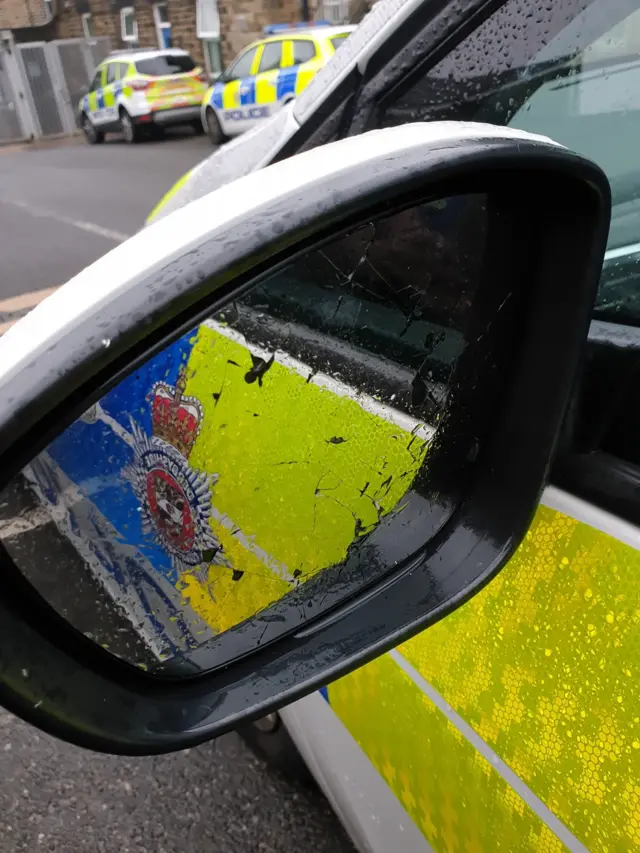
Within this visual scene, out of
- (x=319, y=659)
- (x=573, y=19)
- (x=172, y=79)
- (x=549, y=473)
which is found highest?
(x=573, y=19)

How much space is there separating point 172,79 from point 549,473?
16316 millimetres

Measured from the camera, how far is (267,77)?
11328 mm

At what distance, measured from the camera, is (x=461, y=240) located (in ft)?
2.70

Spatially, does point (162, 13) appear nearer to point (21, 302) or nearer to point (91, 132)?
point (91, 132)

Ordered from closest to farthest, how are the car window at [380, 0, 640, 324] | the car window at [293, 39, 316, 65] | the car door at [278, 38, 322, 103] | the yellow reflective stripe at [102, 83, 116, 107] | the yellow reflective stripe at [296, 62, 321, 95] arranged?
the car window at [380, 0, 640, 324] → the yellow reflective stripe at [296, 62, 321, 95] → the car door at [278, 38, 322, 103] → the car window at [293, 39, 316, 65] → the yellow reflective stripe at [102, 83, 116, 107]

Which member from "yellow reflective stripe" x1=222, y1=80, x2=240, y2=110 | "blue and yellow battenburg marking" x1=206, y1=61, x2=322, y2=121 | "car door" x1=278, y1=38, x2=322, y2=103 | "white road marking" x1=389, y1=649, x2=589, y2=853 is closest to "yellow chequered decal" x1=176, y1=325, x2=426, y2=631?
"white road marking" x1=389, y1=649, x2=589, y2=853

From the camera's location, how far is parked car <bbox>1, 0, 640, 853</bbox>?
0.86 m

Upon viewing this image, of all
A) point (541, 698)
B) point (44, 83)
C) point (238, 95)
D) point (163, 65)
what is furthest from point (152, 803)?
point (44, 83)

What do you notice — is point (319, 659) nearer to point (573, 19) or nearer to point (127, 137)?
point (573, 19)

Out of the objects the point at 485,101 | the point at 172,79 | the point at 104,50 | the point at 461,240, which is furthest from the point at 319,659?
the point at 104,50

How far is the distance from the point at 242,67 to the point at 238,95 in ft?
1.43

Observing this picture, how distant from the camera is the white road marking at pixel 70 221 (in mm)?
7923

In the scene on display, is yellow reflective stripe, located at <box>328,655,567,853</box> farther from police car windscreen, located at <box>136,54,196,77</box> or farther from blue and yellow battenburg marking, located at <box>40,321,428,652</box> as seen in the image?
police car windscreen, located at <box>136,54,196,77</box>

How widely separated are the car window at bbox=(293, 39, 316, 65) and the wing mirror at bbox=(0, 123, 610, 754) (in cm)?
1105
